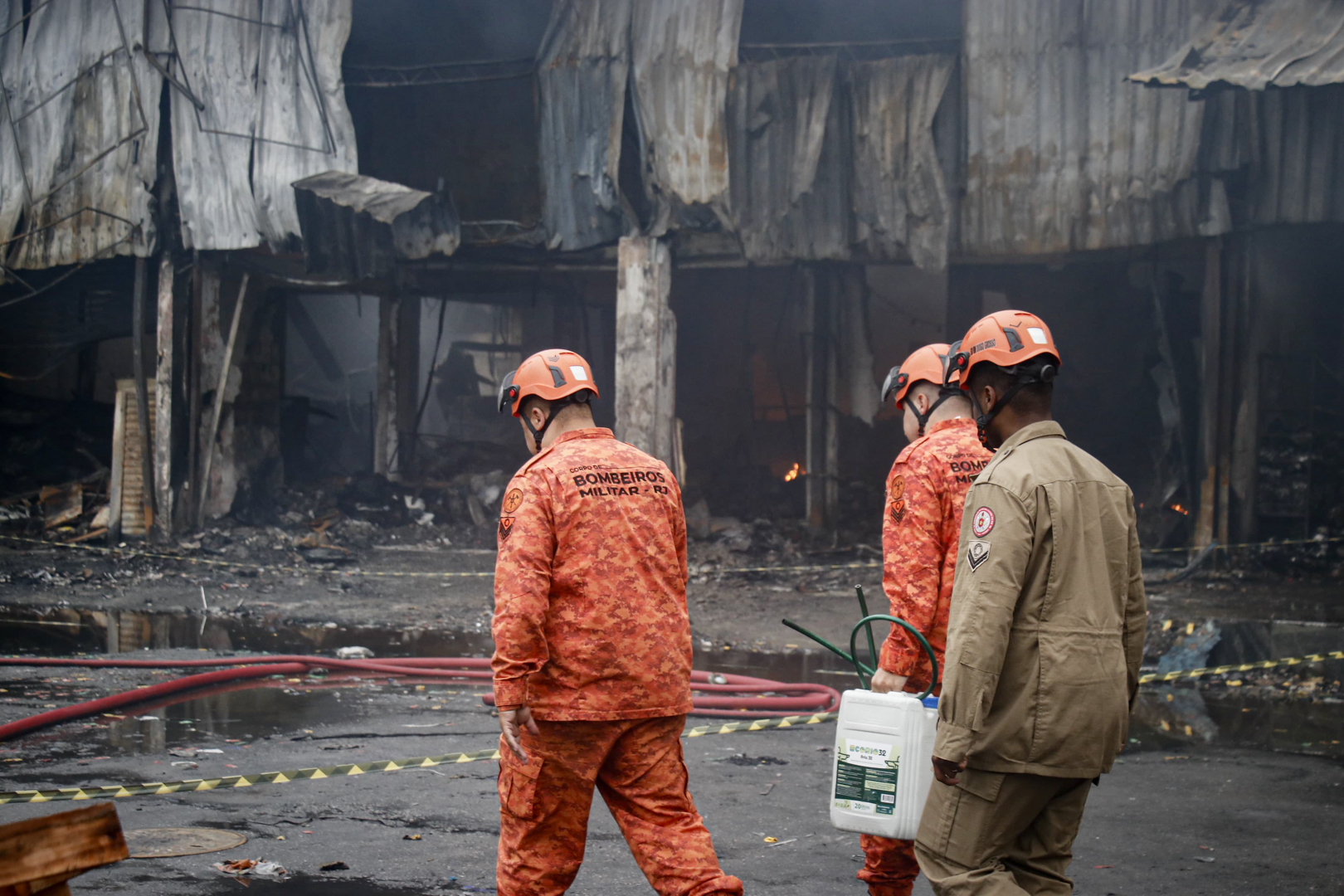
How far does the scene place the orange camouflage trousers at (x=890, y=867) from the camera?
354 cm

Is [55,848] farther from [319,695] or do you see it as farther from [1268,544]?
[1268,544]

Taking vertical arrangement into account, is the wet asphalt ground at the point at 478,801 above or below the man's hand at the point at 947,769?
below

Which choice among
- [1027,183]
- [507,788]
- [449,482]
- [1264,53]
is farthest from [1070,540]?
[449,482]

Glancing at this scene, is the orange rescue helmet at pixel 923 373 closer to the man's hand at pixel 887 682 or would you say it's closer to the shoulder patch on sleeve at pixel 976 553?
the man's hand at pixel 887 682

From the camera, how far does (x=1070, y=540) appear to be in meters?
2.78

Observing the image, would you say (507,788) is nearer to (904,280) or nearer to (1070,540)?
(1070,540)

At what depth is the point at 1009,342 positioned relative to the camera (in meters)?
2.98

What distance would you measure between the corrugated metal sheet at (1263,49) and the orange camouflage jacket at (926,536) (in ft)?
22.9

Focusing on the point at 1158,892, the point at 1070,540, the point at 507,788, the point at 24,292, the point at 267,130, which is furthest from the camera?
the point at 24,292

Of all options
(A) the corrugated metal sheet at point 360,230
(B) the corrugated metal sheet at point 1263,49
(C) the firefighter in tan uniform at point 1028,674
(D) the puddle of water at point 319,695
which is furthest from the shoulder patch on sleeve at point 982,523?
(A) the corrugated metal sheet at point 360,230

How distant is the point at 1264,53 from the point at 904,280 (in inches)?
280

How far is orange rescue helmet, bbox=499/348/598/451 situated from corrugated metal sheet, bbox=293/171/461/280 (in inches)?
402

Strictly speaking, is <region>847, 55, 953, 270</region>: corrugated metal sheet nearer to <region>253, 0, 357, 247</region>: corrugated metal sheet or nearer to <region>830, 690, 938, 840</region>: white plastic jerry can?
<region>253, 0, 357, 247</region>: corrugated metal sheet

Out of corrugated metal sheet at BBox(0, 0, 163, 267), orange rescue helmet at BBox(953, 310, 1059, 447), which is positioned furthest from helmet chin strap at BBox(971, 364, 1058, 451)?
corrugated metal sheet at BBox(0, 0, 163, 267)
